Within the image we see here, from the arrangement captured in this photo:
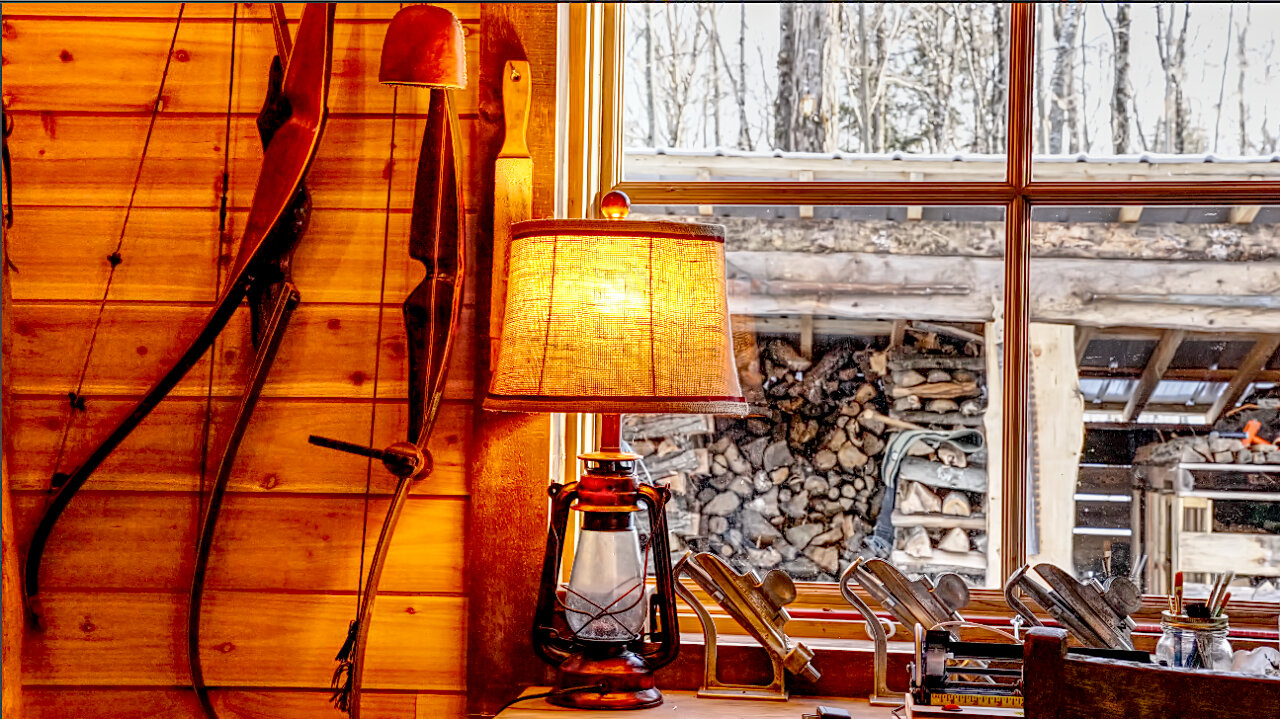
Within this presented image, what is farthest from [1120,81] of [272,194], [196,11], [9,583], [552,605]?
[9,583]

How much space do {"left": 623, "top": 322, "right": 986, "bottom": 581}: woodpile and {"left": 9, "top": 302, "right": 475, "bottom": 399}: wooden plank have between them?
48cm

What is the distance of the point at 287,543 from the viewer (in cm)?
181

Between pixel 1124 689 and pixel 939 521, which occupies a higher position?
pixel 939 521

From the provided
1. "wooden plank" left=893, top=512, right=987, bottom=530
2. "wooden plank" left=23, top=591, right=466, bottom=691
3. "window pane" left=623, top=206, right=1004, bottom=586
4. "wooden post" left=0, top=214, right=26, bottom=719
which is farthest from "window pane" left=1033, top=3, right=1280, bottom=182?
"wooden post" left=0, top=214, right=26, bottom=719

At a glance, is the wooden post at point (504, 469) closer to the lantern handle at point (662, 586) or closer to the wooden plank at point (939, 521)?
the lantern handle at point (662, 586)

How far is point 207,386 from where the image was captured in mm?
1810

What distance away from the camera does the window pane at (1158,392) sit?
1.84 meters

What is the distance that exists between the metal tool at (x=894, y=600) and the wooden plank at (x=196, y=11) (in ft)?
3.52

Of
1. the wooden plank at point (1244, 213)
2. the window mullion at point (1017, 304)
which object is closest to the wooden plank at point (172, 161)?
the window mullion at point (1017, 304)

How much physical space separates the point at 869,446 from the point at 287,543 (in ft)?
3.20

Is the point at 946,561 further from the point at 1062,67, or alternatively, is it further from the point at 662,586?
the point at 1062,67

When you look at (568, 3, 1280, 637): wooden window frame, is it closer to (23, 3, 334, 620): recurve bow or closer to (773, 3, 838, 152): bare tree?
(773, 3, 838, 152): bare tree

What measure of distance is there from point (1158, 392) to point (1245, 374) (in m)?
0.14

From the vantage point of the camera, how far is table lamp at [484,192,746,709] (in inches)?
58.2
